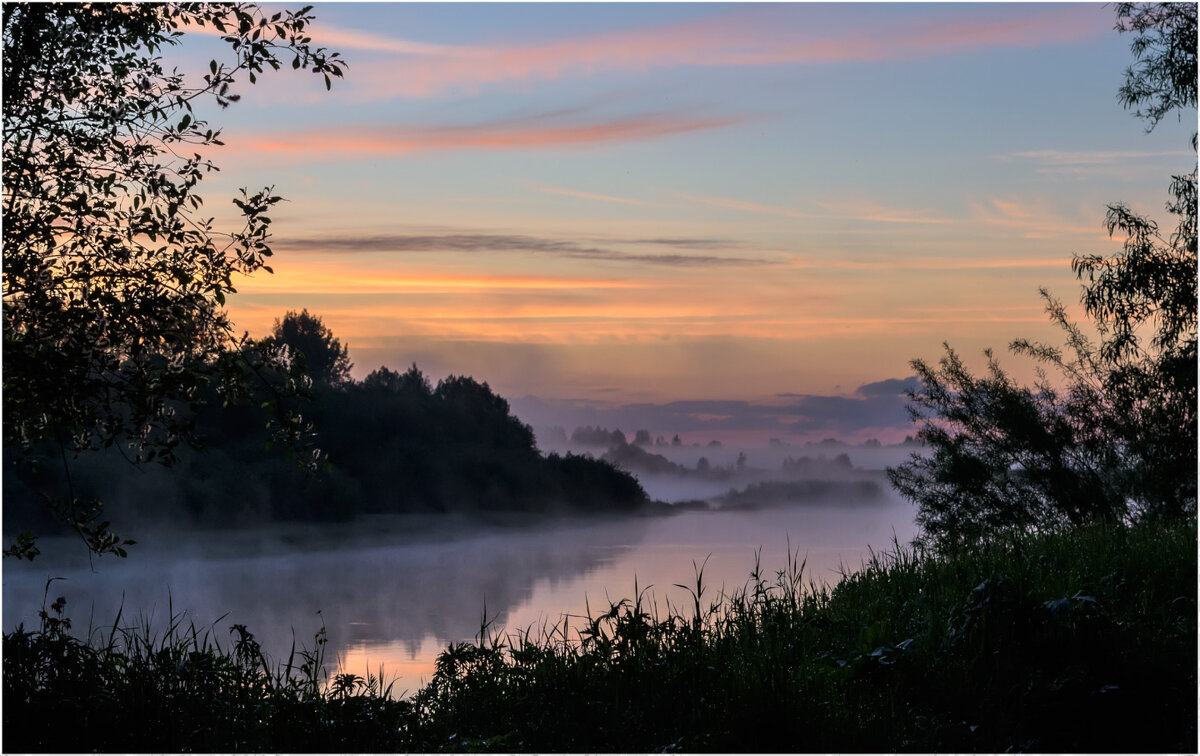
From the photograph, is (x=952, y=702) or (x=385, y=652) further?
(x=385, y=652)

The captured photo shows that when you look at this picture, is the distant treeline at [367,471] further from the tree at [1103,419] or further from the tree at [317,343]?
the tree at [1103,419]

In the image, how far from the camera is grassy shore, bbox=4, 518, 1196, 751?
19.8 ft

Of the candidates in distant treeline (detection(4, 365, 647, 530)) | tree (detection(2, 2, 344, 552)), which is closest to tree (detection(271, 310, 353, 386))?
distant treeline (detection(4, 365, 647, 530))

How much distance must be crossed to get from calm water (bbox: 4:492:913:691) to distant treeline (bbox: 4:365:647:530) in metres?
1.23

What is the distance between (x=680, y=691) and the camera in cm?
652

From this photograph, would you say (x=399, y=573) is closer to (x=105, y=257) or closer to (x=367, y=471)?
(x=367, y=471)

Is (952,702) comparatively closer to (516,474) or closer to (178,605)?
(178,605)

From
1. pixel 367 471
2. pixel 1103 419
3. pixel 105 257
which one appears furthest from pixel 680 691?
pixel 367 471

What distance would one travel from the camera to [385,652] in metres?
13.0

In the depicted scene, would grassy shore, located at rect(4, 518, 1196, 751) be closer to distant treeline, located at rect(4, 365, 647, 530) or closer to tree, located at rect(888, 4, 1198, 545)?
tree, located at rect(888, 4, 1198, 545)

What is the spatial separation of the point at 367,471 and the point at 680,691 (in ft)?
134

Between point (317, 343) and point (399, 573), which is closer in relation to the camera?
point (399, 573)

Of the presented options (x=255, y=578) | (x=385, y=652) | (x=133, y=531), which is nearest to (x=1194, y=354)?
(x=385, y=652)

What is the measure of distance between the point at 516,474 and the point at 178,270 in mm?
44958
